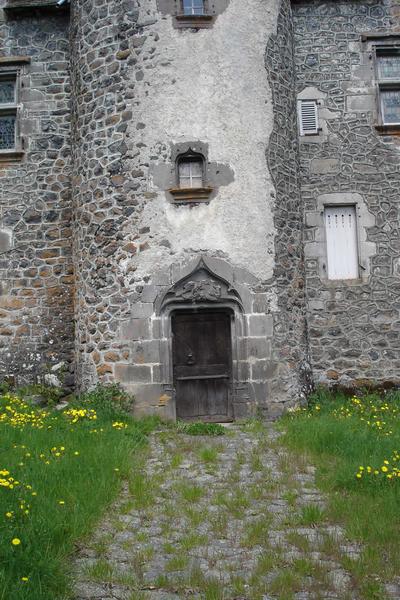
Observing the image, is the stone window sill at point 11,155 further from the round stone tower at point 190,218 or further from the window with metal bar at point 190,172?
the window with metal bar at point 190,172

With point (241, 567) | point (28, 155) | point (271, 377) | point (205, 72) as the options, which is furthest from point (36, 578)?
point (28, 155)

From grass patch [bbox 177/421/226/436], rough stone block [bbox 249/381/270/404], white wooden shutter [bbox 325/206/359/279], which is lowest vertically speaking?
grass patch [bbox 177/421/226/436]

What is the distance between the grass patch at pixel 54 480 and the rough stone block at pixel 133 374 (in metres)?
0.31

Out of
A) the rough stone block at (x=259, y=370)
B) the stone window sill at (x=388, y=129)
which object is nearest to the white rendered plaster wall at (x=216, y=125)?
the rough stone block at (x=259, y=370)

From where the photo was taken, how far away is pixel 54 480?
5.07m

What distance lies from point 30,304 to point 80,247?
1.67 metres

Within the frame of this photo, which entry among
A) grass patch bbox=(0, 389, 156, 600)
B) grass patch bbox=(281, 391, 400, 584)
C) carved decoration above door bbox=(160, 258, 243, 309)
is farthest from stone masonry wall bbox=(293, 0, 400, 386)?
grass patch bbox=(0, 389, 156, 600)

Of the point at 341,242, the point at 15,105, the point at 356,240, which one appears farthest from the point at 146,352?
the point at 15,105

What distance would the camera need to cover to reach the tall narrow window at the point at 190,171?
899cm

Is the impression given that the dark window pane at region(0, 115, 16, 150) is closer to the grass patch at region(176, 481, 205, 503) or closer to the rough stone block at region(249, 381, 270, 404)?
the rough stone block at region(249, 381, 270, 404)

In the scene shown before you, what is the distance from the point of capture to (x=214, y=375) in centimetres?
891

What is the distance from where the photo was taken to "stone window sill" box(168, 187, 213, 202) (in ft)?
28.8

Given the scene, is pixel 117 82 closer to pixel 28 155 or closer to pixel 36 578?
pixel 28 155

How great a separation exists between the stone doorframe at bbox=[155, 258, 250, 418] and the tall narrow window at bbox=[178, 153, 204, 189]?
46.1 inches
